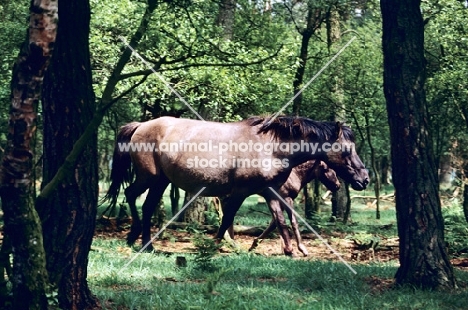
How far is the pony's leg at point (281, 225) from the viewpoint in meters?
12.4

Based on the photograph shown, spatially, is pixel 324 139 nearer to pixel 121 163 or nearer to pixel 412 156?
pixel 121 163

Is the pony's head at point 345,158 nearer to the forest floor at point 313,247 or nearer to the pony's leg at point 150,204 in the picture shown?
the forest floor at point 313,247

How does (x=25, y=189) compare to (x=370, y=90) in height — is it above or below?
below

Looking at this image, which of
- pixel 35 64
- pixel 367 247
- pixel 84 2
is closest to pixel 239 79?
pixel 367 247

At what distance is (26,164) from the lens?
5.14 metres

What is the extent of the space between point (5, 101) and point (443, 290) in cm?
1288

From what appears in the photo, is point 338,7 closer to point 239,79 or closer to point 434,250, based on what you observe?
point 239,79

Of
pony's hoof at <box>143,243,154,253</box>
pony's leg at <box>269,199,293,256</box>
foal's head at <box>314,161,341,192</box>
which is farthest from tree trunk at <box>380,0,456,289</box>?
foal's head at <box>314,161,341,192</box>

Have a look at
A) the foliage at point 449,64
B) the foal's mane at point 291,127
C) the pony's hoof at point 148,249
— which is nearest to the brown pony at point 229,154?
the foal's mane at point 291,127

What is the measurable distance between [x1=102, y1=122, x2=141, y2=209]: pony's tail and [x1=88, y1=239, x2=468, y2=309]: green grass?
9.16 feet

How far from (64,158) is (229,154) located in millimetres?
6368

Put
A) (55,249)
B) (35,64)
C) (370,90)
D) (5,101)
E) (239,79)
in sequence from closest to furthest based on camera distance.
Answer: (35,64), (55,249), (239,79), (5,101), (370,90)

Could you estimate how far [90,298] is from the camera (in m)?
6.80

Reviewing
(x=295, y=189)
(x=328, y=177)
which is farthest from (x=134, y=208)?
(x=328, y=177)
